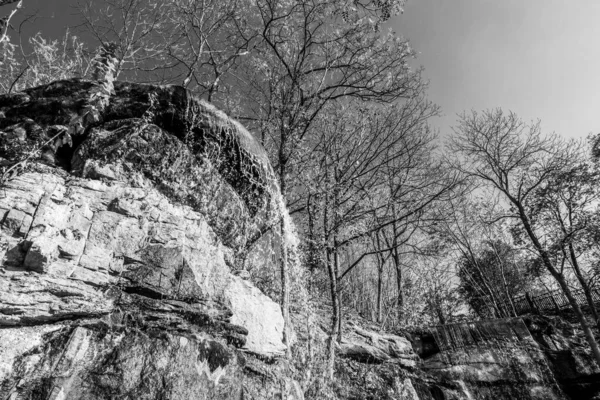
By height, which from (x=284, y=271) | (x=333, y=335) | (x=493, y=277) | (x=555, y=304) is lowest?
(x=333, y=335)

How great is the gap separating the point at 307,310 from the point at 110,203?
4691 millimetres

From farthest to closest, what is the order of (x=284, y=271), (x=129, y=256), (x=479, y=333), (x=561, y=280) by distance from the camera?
(x=561, y=280), (x=479, y=333), (x=284, y=271), (x=129, y=256)

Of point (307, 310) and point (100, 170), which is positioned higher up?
point (100, 170)

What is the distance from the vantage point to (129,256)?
10.8 feet

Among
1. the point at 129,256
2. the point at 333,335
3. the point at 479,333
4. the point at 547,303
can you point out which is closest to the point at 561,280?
the point at 479,333

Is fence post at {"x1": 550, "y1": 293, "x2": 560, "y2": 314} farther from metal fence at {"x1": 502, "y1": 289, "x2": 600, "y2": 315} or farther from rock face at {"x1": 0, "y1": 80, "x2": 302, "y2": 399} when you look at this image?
rock face at {"x1": 0, "y1": 80, "x2": 302, "y2": 399}

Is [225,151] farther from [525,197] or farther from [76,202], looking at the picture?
[525,197]

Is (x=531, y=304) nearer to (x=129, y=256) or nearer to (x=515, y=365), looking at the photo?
(x=515, y=365)

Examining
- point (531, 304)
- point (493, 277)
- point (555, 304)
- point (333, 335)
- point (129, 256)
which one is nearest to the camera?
point (129, 256)

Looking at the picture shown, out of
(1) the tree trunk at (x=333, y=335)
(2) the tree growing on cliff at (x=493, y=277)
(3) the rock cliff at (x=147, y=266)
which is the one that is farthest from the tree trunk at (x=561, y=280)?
(1) the tree trunk at (x=333, y=335)

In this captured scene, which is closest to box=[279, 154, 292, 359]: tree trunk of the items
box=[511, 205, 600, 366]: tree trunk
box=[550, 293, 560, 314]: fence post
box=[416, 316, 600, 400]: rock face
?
box=[416, 316, 600, 400]: rock face

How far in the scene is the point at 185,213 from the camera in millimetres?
4309

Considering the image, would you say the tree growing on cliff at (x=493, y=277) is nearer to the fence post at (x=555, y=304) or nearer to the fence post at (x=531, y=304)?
the fence post at (x=531, y=304)

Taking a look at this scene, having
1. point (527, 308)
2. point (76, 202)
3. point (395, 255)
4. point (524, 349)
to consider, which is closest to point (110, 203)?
point (76, 202)
